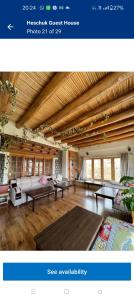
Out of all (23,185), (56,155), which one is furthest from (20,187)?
(56,155)

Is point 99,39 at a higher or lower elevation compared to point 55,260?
higher

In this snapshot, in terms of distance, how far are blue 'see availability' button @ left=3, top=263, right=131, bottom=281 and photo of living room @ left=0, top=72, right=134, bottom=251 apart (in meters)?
0.19

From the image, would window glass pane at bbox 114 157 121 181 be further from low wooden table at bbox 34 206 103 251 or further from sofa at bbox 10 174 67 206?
low wooden table at bbox 34 206 103 251

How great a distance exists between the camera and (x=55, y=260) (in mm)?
674

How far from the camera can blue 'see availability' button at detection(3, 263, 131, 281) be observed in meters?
0.61

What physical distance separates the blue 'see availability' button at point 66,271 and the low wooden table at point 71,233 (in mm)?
221

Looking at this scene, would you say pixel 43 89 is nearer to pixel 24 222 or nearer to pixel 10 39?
pixel 10 39

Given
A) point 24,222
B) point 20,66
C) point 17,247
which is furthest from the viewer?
point 24,222

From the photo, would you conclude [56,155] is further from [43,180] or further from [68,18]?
[68,18]

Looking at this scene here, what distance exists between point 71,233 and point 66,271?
1.60 ft

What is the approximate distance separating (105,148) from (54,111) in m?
4.02

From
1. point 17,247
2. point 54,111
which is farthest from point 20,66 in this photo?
point 17,247

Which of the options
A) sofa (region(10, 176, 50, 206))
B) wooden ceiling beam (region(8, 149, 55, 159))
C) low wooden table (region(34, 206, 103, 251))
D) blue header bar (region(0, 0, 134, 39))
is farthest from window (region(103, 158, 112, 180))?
blue header bar (region(0, 0, 134, 39))

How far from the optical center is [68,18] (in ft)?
2.20
